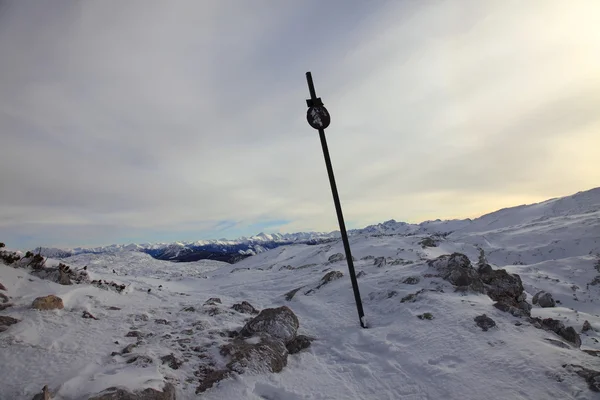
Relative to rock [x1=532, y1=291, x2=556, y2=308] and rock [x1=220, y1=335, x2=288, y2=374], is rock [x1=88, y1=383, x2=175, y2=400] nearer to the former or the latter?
rock [x1=220, y1=335, x2=288, y2=374]

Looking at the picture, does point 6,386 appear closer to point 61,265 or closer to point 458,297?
point 61,265

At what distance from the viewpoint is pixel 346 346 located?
7625 millimetres

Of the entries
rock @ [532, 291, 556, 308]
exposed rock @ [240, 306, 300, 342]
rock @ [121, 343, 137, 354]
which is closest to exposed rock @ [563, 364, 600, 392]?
exposed rock @ [240, 306, 300, 342]

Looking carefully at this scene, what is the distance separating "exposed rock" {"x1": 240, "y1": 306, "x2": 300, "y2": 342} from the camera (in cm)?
749

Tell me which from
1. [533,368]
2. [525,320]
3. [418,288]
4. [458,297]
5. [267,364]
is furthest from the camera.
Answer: [418,288]

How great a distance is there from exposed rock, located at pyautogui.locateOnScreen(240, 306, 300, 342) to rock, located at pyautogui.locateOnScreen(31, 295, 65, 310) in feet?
16.5

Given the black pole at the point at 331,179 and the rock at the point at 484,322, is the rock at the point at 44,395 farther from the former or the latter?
the rock at the point at 484,322

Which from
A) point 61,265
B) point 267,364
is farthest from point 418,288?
point 61,265

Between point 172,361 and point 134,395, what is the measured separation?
1.65 meters

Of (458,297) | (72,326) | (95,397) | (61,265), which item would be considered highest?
(61,265)

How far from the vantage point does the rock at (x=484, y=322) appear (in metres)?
7.26

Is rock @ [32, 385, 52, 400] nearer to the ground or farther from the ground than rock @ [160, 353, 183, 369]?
farther from the ground

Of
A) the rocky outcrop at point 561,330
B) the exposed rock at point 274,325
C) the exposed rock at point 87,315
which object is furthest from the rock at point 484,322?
the exposed rock at point 87,315

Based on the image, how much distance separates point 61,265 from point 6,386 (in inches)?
323
